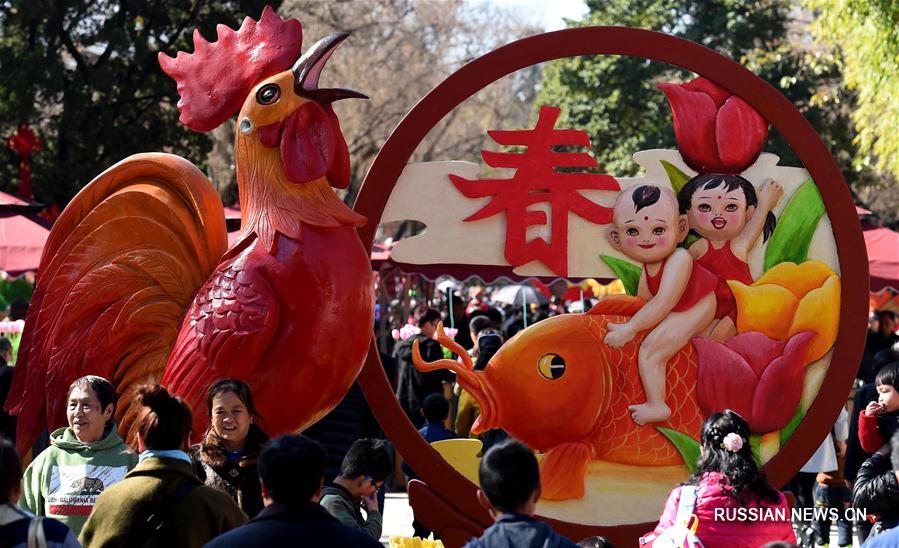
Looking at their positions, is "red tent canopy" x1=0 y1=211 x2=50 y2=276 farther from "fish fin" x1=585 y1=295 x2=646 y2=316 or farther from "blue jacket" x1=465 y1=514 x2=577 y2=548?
"blue jacket" x1=465 y1=514 x2=577 y2=548

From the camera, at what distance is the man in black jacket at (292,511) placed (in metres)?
2.99

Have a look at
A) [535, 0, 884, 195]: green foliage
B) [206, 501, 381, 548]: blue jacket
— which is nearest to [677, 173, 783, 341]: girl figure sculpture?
[206, 501, 381, 548]: blue jacket

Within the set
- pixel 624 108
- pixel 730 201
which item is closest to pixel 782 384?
pixel 730 201

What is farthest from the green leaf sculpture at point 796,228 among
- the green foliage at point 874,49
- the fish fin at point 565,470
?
the green foliage at point 874,49

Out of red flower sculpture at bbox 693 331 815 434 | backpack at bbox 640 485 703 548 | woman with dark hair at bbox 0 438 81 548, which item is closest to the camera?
woman with dark hair at bbox 0 438 81 548

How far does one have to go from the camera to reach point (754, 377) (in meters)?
5.56

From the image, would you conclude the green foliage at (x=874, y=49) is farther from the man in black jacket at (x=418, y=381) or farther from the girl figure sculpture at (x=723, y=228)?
the girl figure sculpture at (x=723, y=228)

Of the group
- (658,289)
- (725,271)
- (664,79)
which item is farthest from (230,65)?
(664,79)

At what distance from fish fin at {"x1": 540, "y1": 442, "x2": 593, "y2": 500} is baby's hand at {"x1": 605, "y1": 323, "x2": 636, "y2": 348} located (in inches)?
18.3

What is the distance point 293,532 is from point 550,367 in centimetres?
264

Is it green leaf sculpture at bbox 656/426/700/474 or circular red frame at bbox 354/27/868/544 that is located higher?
circular red frame at bbox 354/27/868/544

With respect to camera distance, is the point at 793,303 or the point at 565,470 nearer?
the point at 565,470

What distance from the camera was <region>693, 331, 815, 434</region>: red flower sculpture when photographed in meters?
5.52

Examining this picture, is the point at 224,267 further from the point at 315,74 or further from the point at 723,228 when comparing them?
the point at 723,228
